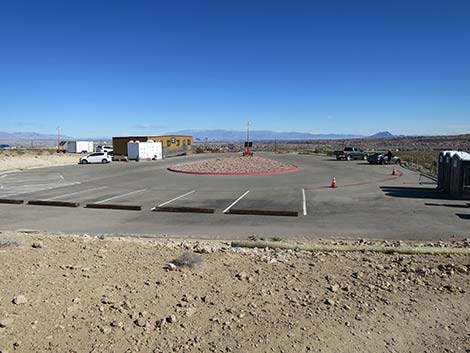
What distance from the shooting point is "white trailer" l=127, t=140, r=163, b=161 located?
53344 mm

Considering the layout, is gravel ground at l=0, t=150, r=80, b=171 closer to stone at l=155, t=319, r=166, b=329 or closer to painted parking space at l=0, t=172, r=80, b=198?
painted parking space at l=0, t=172, r=80, b=198

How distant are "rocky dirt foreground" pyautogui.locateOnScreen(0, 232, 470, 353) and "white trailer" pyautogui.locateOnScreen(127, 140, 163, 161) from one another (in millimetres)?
45956

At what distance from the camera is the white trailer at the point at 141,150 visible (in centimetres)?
5334

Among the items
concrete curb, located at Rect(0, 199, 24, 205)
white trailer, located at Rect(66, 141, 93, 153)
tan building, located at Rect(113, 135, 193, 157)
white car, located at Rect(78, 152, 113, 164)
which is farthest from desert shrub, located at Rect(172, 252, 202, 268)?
white trailer, located at Rect(66, 141, 93, 153)

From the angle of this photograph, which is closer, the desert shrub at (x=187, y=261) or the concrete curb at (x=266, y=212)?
the desert shrub at (x=187, y=261)

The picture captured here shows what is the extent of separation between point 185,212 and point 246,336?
10891 mm

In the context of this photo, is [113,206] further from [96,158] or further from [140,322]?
[96,158]

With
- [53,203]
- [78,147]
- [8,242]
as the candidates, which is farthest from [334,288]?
[78,147]

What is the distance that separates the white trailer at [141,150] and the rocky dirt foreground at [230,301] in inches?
1809

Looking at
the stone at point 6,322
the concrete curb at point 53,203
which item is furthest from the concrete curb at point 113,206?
the stone at point 6,322

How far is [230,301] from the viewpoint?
19.5 feet

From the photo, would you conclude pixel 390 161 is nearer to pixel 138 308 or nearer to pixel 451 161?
pixel 451 161

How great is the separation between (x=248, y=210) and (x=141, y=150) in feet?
135

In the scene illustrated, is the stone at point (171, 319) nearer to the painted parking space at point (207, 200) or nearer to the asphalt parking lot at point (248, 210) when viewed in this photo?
the asphalt parking lot at point (248, 210)
